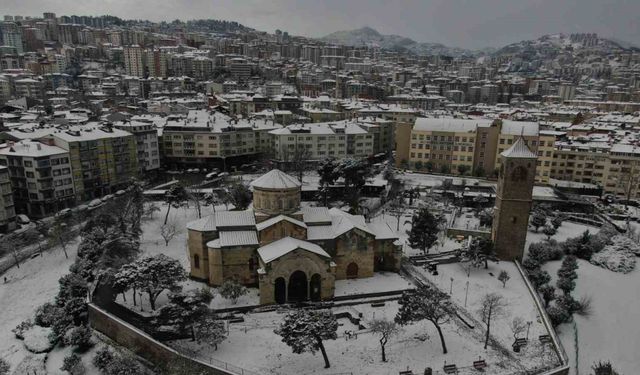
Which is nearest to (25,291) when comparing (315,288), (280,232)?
(280,232)

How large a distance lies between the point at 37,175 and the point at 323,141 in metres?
40.3

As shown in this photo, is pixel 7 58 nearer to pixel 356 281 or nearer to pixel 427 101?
pixel 427 101

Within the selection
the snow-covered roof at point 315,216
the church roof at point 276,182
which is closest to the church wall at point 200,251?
the church roof at point 276,182

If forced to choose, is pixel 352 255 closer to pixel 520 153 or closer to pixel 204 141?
pixel 520 153

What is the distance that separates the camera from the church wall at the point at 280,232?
34781mm

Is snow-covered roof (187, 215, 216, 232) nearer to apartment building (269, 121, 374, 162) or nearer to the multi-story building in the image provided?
apartment building (269, 121, 374, 162)

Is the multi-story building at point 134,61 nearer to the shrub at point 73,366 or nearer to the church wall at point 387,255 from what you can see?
the church wall at point 387,255

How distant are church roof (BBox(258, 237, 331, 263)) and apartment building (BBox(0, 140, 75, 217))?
34.1 metres

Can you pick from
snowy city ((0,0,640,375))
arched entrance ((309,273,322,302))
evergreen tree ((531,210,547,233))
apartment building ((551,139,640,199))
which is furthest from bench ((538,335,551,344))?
apartment building ((551,139,640,199))

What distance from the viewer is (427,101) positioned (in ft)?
449

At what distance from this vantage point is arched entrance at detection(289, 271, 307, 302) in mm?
33666

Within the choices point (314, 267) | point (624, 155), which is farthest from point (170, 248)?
point (624, 155)

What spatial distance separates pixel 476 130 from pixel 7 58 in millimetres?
149016

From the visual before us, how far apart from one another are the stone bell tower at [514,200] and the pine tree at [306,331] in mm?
22103
